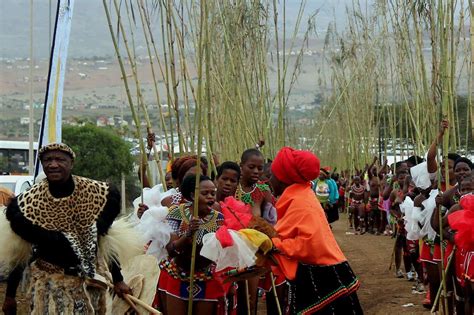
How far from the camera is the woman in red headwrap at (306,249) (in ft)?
18.0

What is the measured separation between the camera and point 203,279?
21.1ft

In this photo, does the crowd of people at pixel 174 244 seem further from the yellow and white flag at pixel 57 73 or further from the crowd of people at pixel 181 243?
the yellow and white flag at pixel 57 73

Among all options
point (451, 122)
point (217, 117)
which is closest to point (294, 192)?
point (451, 122)

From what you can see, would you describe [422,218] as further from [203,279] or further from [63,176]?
[63,176]

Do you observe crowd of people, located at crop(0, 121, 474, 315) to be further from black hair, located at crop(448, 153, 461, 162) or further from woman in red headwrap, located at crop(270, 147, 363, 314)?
black hair, located at crop(448, 153, 461, 162)

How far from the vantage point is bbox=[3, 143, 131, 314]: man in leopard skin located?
578 cm

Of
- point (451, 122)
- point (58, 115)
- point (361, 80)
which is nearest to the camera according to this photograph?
point (451, 122)

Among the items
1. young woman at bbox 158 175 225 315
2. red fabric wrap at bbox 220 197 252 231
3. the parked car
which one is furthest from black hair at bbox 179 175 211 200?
the parked car

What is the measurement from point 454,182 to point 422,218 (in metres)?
0.53

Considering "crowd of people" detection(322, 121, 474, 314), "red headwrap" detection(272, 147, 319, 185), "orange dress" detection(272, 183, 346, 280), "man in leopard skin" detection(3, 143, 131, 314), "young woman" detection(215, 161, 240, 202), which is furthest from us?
"young woman" detection(215, 161, 240, 202)

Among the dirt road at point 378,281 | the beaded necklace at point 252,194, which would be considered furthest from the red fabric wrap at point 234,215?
the dirt road at point 378,281

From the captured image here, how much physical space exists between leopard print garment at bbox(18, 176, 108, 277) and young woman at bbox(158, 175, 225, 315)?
60cm

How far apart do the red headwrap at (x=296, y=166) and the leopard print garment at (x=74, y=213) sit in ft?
3.83

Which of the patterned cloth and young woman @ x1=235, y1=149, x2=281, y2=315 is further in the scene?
young woman @ x1=235, y1=149, x2=281, y2=315
